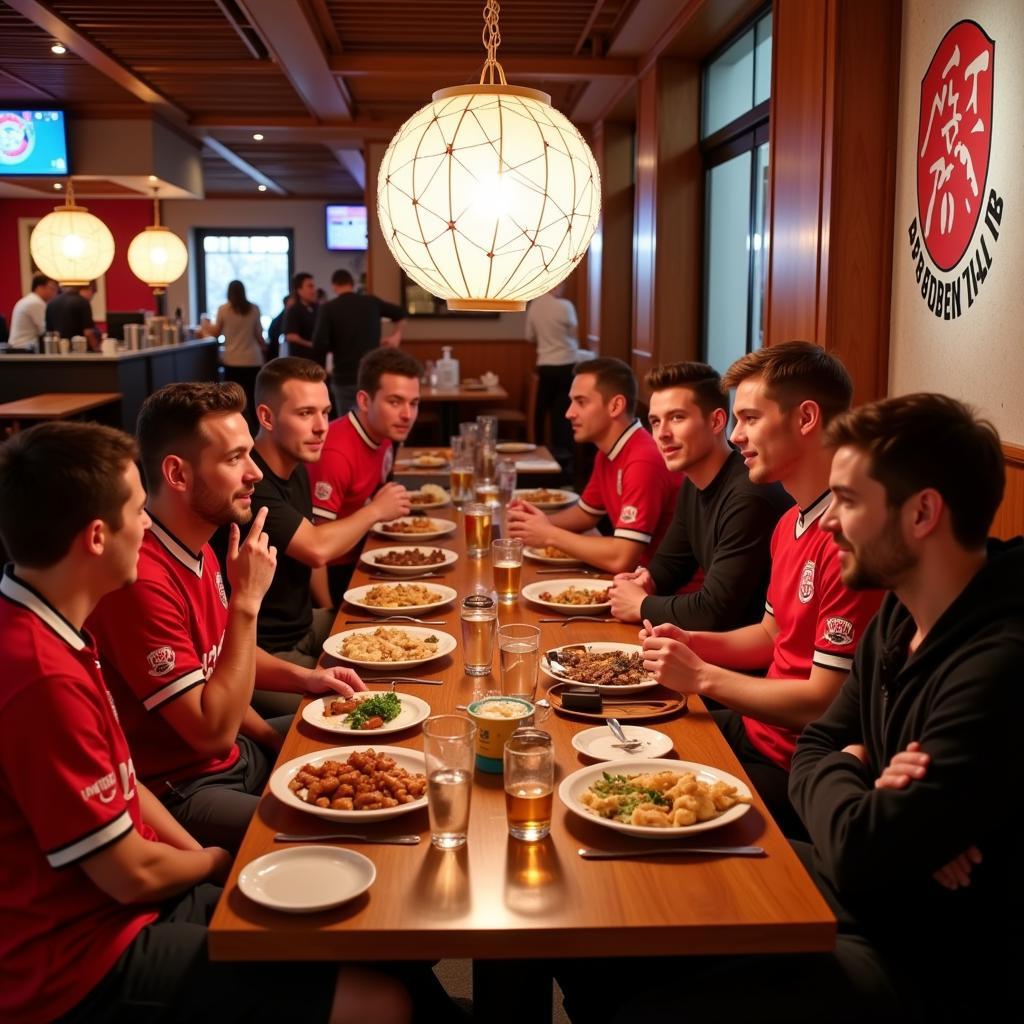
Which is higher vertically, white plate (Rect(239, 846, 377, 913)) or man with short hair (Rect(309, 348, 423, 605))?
man with short hair (Rect(309, 348, 423, 605))

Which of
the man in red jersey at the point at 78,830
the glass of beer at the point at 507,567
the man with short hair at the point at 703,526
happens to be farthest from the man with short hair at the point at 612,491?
the man in red jersey at the point at 78,830

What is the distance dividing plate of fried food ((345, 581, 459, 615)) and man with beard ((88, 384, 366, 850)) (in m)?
0.34

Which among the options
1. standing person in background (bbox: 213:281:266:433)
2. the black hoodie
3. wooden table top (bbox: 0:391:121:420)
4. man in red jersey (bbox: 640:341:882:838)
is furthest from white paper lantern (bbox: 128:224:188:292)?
the black hoodie

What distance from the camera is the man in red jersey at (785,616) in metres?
2.09

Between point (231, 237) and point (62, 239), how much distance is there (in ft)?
30.4

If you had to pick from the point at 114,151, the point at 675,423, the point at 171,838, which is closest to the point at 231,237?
the point at 114,151

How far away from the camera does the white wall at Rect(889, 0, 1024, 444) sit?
2.78m

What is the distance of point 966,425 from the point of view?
60.2 inches

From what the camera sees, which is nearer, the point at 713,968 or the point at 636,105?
the point at 713,968

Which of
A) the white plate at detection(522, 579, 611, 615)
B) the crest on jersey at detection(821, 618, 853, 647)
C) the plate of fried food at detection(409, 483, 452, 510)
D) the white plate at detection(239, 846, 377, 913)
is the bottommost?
the white plate at detection(239, 846, 377, 913)

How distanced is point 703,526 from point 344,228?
14.4 meters

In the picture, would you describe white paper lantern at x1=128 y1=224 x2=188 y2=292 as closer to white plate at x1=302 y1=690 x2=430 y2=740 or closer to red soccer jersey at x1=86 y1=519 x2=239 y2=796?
red soccer jersey at x1=86 y1=519 x2=239 y2=796

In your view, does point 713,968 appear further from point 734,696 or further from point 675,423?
point 675,423

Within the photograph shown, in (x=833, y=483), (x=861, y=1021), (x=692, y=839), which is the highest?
(x=833, y=483)
